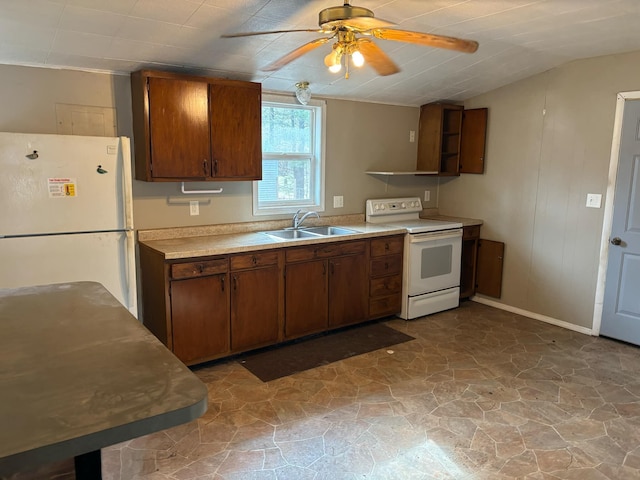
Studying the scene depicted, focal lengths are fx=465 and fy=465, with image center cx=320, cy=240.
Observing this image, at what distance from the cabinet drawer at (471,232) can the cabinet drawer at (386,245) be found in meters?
0.88

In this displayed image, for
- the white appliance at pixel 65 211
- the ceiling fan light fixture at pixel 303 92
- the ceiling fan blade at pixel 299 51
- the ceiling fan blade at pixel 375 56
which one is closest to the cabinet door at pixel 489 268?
the ceiling fan light fixture at pixel 303 92

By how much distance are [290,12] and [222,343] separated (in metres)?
2.29

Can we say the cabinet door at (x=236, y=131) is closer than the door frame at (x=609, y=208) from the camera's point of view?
Yes

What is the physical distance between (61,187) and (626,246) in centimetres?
429

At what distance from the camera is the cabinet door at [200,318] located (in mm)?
3229

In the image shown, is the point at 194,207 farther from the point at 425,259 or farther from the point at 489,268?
the point at 489,268

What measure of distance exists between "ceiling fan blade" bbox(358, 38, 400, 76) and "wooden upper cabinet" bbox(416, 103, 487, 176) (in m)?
2.55

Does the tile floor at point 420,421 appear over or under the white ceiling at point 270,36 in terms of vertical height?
under

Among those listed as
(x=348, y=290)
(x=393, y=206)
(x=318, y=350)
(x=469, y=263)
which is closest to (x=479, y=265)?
(x=469, y=263)

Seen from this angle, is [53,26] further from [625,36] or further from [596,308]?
[596,308]

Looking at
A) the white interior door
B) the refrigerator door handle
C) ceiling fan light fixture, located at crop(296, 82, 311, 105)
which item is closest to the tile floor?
the white interior door

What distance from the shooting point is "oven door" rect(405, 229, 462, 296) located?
4449 mm

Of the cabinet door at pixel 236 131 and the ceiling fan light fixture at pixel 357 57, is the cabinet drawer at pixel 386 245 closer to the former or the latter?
the cabinet door at pixel 236 131


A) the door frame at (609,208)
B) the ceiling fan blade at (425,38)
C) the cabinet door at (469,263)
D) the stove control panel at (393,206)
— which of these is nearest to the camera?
the ceiling fan blade at (425,38)
